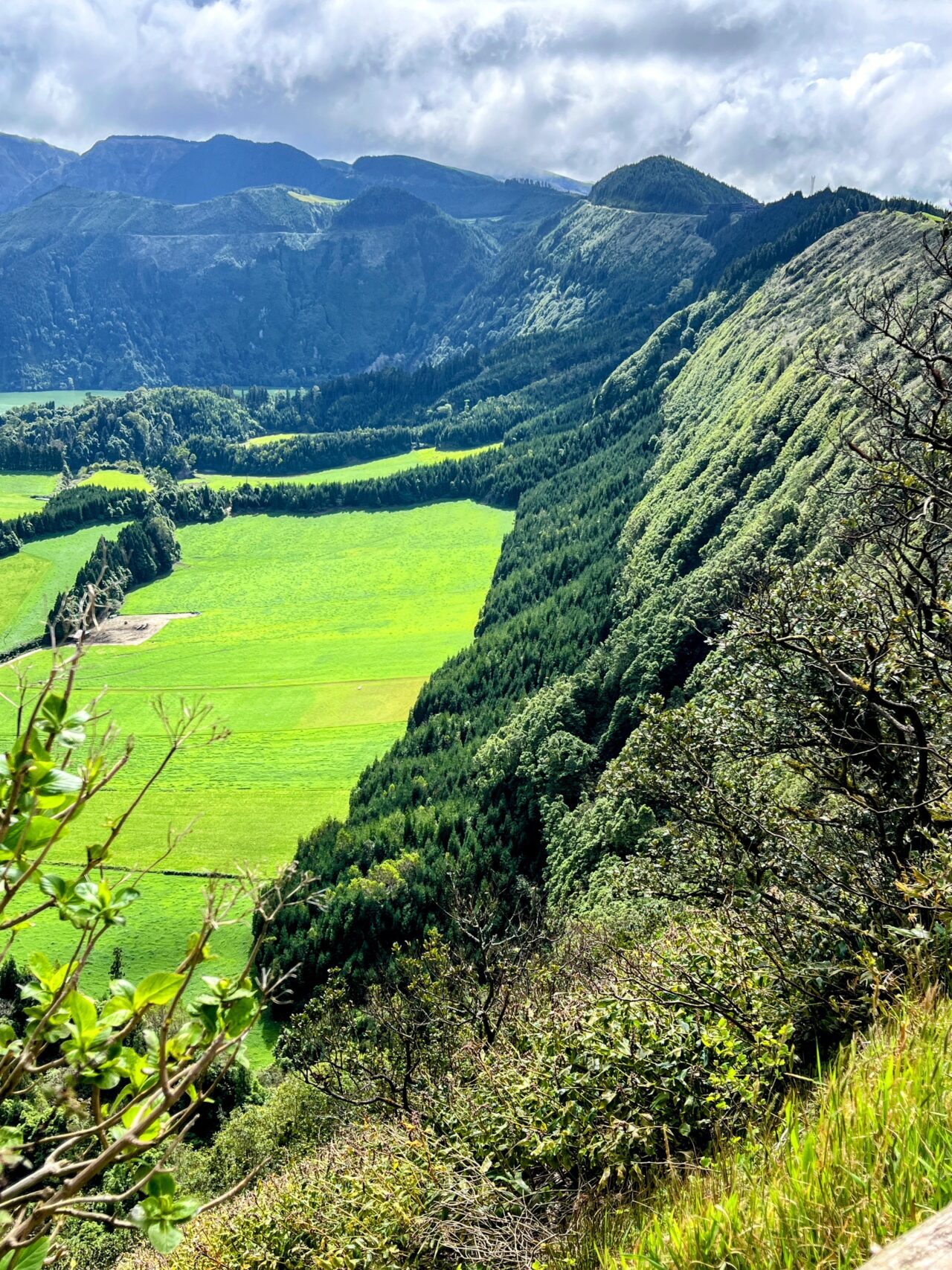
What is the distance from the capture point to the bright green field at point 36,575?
464 ft

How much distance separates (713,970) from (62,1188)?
34.5 feet

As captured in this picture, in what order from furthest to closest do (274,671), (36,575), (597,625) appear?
(36,575)
(274,671)
(597,625)

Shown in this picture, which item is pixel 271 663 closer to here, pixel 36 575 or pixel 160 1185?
pixel 36 575

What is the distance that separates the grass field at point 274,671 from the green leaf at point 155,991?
4205 centimetres

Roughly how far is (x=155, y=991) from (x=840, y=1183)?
4.49 metres

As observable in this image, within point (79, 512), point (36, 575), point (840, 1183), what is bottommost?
point (36, 575)

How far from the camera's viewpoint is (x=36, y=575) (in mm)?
166000

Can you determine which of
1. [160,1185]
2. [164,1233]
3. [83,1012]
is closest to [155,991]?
[83,1012]

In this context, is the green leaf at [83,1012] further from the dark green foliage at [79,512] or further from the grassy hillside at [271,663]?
the dark green foliage at [79,512]

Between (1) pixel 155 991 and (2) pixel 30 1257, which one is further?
(1) pixel 155 991

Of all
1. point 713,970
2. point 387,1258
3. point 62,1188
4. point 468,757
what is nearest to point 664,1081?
point 713,970

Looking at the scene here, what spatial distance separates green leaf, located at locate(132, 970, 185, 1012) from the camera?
3.63 metres

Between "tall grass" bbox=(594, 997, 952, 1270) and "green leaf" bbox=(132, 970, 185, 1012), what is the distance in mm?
3669

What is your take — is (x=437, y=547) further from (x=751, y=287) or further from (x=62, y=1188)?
(x=62, y=1188)
